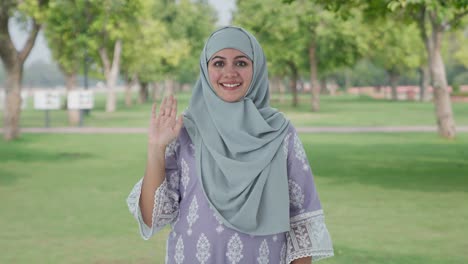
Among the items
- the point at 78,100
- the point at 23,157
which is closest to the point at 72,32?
the point at 78,100

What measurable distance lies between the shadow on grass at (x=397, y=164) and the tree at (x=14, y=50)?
866 centimetres

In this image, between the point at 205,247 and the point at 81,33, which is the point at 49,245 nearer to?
the point at 205,247

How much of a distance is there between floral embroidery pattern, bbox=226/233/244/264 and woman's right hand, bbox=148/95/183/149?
0.48m

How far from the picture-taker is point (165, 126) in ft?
10.9

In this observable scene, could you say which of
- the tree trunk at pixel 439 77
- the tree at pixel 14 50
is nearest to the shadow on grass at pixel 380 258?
the tree trunk at pixel 439 77

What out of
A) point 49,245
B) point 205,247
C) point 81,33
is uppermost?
point 81,33

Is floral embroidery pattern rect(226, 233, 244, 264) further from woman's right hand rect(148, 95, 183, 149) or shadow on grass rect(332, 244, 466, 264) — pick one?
shadow on grass rect(332, 244, 466, 264)

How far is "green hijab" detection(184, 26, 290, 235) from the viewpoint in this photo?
10.4ft

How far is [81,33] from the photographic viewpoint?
33219 mm

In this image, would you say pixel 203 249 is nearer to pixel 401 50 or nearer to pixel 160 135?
pixel 160 135

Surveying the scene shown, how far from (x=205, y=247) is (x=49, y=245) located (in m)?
5.35

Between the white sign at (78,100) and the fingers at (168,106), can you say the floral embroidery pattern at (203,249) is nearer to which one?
the fingers at (168,106)

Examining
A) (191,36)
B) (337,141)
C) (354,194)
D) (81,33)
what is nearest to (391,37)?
(191,36)

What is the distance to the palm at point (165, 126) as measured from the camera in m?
3.30
